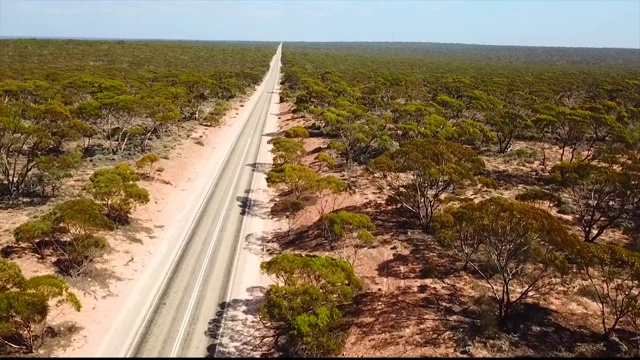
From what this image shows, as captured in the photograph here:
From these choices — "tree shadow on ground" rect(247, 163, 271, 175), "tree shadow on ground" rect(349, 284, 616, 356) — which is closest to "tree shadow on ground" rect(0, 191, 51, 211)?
"tree shadow on ground" rect(247, 163, 271, 175)

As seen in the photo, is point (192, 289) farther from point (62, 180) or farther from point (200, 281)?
point (62, 180)

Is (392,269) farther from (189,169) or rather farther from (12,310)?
(189,169)

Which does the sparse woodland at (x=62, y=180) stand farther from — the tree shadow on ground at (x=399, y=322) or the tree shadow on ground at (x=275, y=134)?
the tree shadow on ground at (x=399, y=322)

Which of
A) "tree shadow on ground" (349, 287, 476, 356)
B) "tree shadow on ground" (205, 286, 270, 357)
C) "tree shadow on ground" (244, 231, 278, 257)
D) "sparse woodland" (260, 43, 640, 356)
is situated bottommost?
"tree shadow on ground" (205, 286, 270, 357)

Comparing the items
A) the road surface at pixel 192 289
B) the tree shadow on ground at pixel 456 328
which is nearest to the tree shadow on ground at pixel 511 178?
the tree shadow on ground at pixel 456 328

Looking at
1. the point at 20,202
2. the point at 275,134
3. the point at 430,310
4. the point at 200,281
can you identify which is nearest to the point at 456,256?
the point at 430,310

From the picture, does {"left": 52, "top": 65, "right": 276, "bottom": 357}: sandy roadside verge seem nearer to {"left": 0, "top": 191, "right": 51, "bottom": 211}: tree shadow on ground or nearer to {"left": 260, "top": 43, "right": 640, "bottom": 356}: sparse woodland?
{"left": 0, "top": 191, "right": 51, "bottom": 211}: tree shadow on ground

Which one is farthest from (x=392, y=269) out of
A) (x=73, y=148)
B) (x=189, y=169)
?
(x=73, y=148)
